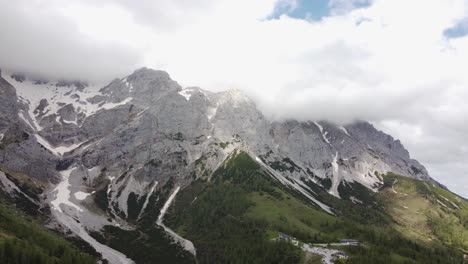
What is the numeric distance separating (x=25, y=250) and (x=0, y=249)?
392 inches

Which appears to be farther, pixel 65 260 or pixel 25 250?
pixel 65 260

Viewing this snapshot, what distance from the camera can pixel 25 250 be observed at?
593 feet

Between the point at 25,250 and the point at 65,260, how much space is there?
21.5 metres

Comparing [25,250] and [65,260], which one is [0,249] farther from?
[65,260]

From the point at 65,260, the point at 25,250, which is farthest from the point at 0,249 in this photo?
the point at 65,260

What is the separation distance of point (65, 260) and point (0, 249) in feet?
102

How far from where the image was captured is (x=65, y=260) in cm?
19750

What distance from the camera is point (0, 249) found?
17350 cm

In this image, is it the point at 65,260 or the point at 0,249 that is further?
the point at 65,260
